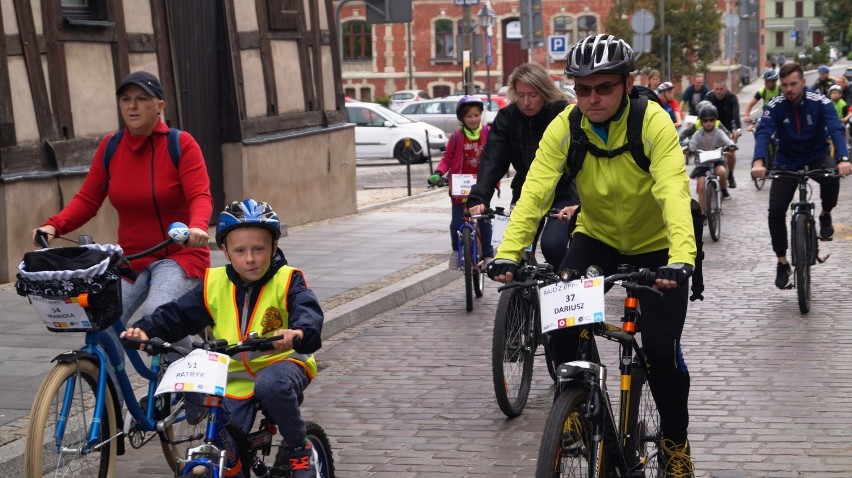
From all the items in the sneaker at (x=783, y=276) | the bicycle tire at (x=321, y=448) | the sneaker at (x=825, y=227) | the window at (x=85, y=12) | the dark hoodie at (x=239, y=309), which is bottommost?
the sneaker at (x=783, y=276)

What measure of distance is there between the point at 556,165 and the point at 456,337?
494 cm

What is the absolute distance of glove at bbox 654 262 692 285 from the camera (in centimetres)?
431

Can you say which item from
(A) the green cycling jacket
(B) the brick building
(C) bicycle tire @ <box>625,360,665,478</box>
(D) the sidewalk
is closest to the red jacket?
(D) the sidewalk

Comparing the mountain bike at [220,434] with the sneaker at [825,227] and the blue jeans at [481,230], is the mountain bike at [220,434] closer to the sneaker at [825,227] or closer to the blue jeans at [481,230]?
the blue jeans at [481,230]

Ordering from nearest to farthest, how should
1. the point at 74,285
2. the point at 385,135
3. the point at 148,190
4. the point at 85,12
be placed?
the point at 74,285 → the point at 148,190 → the point at 85,12 → the point at 385,135

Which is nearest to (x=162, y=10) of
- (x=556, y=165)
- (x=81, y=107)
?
(x=81, y=107)

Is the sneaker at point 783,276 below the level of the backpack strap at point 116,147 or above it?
below

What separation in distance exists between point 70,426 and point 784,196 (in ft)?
22.7

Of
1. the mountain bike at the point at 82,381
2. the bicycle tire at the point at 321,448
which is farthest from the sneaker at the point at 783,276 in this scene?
the mountain bike at the point at 82,381

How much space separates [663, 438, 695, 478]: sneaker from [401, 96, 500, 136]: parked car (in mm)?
35055

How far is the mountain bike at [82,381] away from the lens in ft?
16.4

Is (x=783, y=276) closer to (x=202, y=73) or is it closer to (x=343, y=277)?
(x=343, y=277)

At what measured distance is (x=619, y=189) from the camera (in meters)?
4.93

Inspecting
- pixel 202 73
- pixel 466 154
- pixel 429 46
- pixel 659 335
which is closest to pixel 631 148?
pixel 659 335
